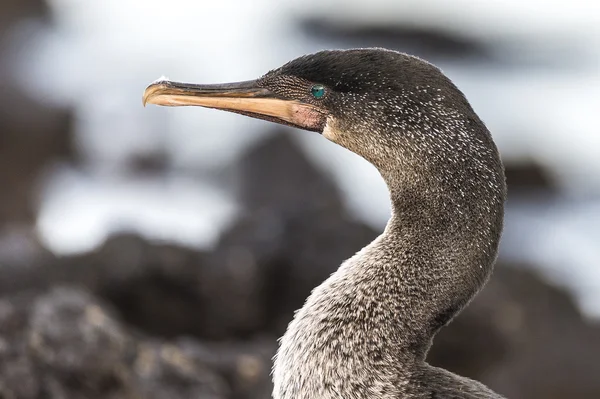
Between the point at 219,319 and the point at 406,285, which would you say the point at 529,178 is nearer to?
the point at 219,319

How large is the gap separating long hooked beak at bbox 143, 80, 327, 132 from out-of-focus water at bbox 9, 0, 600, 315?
3.77 meters

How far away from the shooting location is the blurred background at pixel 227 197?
5.24 metres

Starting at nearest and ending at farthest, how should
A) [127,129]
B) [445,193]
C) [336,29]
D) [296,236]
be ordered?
[445,193], [296,236], [127,129], [336,29]

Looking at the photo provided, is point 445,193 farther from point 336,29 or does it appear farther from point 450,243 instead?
point 336,29

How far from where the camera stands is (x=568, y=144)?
598 inches

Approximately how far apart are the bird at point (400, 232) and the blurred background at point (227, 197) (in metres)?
1.34

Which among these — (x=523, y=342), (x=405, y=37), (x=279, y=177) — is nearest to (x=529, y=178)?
(x=279, y=177)

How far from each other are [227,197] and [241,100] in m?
8.40

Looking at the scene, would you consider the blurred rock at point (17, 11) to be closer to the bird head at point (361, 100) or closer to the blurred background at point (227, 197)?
the blurred background at point (227, 197)

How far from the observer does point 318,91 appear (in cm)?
354

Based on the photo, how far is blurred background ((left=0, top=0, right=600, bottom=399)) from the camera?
524 centimetres

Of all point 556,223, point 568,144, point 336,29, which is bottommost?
point 556,223

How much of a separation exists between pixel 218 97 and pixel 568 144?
1242cm

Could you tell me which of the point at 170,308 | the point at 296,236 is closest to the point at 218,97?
the point at 170,308
